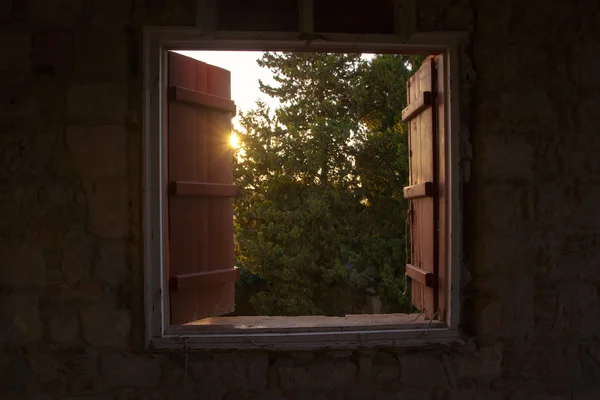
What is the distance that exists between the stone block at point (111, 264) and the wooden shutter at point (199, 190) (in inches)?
10.5

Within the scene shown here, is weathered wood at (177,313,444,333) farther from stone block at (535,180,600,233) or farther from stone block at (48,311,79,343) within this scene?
stone block at (535,180,600,233)

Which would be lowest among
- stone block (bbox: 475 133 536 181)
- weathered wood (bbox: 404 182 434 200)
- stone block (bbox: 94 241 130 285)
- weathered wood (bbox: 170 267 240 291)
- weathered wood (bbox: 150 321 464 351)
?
weathered wood (bbox: 150 321 464 351)

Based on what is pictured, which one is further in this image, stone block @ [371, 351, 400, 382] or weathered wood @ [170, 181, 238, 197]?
weathered wood @ [170, 181, 238, 197]

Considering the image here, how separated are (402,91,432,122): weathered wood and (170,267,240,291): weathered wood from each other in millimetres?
1430

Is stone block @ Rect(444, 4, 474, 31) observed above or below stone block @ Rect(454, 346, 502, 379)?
above

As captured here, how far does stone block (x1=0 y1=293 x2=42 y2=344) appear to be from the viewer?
2.28 m

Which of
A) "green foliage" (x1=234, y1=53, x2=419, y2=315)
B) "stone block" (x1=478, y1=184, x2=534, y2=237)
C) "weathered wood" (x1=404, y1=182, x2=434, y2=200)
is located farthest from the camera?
"green foliage" (x1=234, y1=53, x2=419, y2=315)

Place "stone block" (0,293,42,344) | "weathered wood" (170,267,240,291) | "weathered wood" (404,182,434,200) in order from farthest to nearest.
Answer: "weathered wood" (404,182,434,200)
"weathered wood" (170,267,240,291)
"stone block" (0,293,42,344)

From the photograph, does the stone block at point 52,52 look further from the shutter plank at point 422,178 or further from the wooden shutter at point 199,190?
the shutter plank at point 422,178

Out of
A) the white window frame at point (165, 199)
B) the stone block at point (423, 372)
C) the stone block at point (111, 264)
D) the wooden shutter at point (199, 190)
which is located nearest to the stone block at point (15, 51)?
the white window frame at point (165, 199)

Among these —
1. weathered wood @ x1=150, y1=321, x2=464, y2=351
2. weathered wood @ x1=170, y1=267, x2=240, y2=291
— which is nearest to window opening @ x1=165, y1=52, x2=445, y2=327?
weathered wood @ x1=170, y1=267, x2=240, y2=291

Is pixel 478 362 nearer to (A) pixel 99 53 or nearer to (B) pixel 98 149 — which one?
(B) pixel 98 149

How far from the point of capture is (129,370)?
2.30 metres

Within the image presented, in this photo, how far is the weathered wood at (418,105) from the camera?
2658 mm
